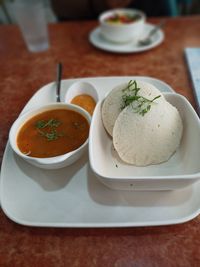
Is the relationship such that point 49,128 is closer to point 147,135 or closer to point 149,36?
point 147,135

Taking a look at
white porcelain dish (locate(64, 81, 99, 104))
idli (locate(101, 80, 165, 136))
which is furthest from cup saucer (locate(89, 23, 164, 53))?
idli (locate(101, 80, 165, 136))

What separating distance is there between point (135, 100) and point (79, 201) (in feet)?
0.88

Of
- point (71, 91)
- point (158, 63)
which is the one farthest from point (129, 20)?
point (71, 91)

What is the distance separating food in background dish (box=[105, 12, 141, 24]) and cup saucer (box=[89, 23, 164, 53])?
8 centimetres

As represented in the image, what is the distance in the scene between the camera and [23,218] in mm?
Answer: 523

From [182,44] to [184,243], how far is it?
1.01m

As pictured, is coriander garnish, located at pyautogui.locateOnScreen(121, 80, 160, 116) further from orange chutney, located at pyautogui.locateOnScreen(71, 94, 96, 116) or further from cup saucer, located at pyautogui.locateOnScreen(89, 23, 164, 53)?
cup saucer, located at pyautogui.locateOnScreen(89, 23, 164, 53)

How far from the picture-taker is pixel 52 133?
0.66 metres

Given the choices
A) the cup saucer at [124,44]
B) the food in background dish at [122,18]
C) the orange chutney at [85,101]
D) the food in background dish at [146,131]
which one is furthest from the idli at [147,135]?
the food in background dish at [122,18]

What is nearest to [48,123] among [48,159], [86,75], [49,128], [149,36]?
[49,128]

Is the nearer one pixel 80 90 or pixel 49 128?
pixel 49 128

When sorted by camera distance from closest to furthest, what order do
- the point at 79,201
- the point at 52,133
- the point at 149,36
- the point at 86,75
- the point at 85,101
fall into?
the point at 79,201 → the point at 52,133 → the point at 85,101 → the point at 86,75 → the point at 149,36

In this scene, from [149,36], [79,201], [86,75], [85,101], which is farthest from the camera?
[149,36]

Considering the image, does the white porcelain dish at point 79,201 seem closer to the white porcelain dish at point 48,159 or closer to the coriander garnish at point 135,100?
the white porcelain dish at point 48,159
